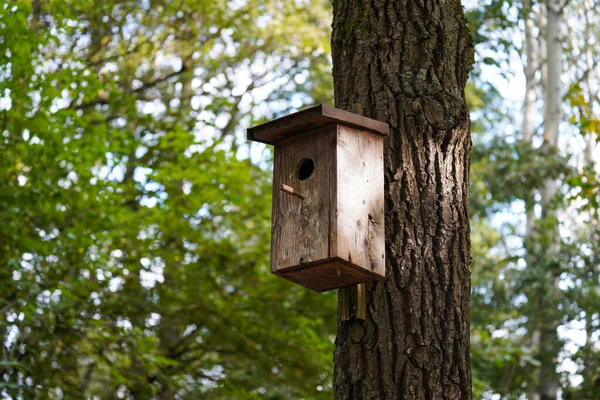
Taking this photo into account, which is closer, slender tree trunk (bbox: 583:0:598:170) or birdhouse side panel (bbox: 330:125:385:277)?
birdhouse side panel (bbox: 330:125:385:277)

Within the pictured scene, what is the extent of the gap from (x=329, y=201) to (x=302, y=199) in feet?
0.47

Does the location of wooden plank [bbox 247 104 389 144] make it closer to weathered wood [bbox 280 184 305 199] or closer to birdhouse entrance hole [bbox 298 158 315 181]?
birdhouse entrance hole [bbox 298 158 315 181]

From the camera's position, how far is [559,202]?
10.5 metres

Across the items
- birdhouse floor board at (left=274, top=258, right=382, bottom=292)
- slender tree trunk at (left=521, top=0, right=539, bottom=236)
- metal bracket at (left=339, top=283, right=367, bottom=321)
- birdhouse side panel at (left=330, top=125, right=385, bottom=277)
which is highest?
slender tree trunk at (left=521, top=0, right=539, bottom=236)

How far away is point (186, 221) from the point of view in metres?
8.29

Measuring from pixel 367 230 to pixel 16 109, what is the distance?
171 inches

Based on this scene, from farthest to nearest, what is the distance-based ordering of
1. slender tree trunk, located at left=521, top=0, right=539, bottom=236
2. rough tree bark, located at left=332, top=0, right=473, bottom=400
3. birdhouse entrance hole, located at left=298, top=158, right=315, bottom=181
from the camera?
slender tree trunk, located at left=521, top=0, right=539, bottom=236 < birdhouse entrance hole, located at left=298, top=158, right=315, bottom=181 < rough tree bark, located at left=332, top=0, right=473, bottom=400

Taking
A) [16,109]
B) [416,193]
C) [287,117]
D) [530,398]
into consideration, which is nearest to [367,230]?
[416,193]

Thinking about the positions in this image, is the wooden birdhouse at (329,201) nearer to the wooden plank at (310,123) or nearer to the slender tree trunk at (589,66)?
the wooden plank at (310,123)

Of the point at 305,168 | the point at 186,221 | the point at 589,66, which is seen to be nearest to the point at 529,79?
the point at 589,66

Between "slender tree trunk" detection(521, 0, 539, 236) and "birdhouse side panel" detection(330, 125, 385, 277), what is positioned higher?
"slender tree trunk" detection(521, 0, 539, 236)

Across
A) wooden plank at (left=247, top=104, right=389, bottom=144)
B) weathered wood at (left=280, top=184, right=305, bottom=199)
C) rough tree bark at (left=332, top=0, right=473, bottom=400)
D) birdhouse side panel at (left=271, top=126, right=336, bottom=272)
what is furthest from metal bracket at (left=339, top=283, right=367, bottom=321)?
wooden plank at (left=247, top=104, right=389, bottom=144)

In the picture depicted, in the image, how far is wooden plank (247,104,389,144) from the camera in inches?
130

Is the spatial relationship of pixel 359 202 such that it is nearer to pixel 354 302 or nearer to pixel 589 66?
pixel 354 302
